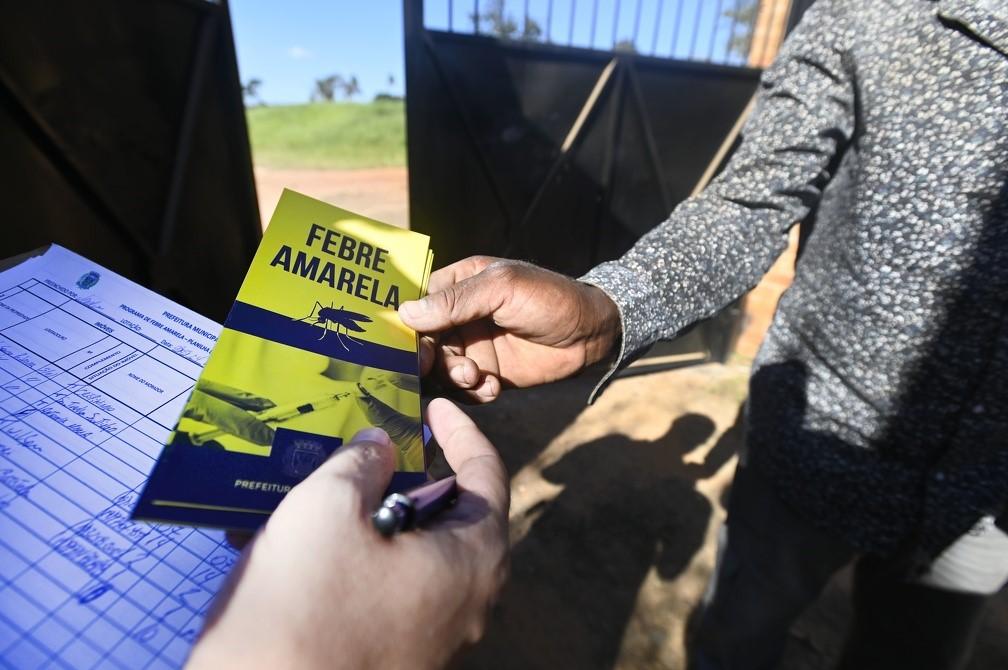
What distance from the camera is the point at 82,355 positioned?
63 centimetres

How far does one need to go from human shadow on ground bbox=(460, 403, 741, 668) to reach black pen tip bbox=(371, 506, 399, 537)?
55.1 inches

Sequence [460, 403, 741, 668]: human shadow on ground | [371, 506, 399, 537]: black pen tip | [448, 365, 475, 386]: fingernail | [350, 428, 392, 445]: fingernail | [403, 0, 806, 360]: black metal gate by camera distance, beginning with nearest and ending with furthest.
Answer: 1. [371, 506, 399, 537]: black pen tip
2. [350, 428, 392, 445]: fingernail
3. [448, 365, 475, 386]: fingernail
4. [460, 403, 741, 668]: human shadow on ground
5. [403, 0, 806, 360]: black metal gate

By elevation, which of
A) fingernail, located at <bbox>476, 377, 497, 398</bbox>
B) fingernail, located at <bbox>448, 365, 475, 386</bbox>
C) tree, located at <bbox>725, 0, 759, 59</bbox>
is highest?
tree, located at <bbox>725, 0, 759, 59</bbox>

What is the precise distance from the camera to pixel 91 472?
0.54 metres

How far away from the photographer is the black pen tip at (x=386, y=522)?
44cm

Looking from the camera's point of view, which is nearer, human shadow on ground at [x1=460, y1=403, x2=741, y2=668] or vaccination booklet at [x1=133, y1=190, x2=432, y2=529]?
vaccination booklet at [x1=133, y1=190, x2=432, y2=529]

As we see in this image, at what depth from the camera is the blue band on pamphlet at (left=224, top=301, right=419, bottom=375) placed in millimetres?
633

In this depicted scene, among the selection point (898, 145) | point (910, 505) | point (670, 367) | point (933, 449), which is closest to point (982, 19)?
point (898, 145)

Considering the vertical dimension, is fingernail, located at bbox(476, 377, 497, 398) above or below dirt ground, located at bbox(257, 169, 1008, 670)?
above

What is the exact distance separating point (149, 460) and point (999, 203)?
3.95 ft

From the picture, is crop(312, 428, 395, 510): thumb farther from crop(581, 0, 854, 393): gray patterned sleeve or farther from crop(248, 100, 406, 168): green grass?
crop(248, 100, 406, 168): green grass

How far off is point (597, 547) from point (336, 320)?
1.71 meters

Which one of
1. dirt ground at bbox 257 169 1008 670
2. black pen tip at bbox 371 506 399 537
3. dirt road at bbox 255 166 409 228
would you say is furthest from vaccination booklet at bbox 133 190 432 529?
dirt road at bbox 255 166 409 228

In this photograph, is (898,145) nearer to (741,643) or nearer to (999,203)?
(999,203)
